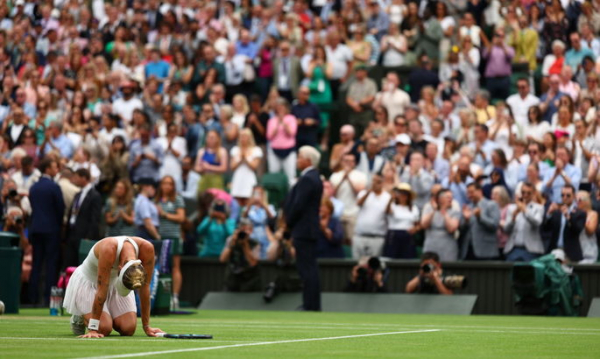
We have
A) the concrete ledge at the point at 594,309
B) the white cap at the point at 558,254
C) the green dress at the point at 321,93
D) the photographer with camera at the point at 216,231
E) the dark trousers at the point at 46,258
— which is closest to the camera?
the concrete ledge at the point at 594,309

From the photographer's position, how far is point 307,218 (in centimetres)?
1838

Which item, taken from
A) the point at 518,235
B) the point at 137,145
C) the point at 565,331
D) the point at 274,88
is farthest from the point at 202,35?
A: the point at 565,331

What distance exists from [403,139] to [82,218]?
6.03m

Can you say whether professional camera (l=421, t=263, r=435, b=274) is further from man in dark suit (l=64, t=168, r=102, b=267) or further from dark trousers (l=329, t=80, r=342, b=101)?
dark trousers (l=329, t=80, r=342, b=101)

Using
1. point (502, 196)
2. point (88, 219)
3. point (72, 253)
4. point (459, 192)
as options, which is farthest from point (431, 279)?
point (72, 253)

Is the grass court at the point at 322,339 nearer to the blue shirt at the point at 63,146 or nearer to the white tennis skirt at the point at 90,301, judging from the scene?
the white tennis skirt at the point at 90,301

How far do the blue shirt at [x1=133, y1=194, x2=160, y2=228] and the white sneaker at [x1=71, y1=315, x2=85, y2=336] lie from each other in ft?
26.2

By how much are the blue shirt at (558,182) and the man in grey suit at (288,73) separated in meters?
7.14

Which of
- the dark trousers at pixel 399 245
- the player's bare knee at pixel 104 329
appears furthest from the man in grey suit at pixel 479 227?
the player's bare knee at pixel 104 329

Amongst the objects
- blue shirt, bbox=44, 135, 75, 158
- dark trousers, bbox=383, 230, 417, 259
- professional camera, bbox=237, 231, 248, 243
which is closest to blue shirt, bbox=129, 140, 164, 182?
blue shirt, bbox=44, 135, 75, 158

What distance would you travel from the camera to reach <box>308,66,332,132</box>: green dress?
2544cm

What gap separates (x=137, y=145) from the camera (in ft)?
78.8

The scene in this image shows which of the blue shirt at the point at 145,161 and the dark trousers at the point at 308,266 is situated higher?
the blue shirt at the point at 145,161

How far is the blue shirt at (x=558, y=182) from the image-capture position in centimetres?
2014
